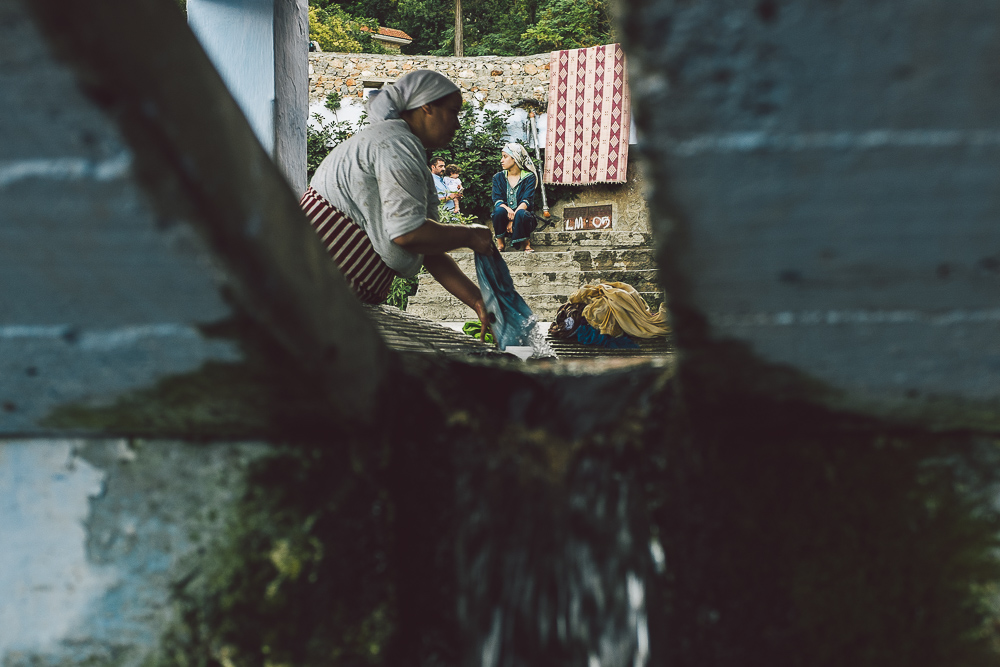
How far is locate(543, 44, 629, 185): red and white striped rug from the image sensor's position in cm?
1144

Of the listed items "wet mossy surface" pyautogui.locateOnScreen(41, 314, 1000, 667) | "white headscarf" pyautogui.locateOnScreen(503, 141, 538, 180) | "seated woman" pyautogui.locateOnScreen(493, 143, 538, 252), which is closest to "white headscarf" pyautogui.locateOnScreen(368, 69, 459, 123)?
"wet mossy surface" pyautogui.locateOnScreen(41, 314, 1000, 667)

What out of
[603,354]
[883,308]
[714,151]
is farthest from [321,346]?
[603,354]

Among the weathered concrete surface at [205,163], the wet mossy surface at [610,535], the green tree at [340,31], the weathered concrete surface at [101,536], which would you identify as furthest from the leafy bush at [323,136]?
the weathered concrete surface at [205,163]

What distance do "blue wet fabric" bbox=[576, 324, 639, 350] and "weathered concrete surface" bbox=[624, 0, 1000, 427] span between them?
15.3 ft

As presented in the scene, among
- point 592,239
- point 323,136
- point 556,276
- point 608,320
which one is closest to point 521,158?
point 592,239

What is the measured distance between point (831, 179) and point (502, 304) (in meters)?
1.89

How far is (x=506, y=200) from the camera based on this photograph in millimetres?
9914

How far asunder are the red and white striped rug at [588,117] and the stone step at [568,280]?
4229mm

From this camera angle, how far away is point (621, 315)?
576 centimetres

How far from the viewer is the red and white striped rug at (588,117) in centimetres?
1144

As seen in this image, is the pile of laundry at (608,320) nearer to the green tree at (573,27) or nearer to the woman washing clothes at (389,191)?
the woman washing clothes at (389,191)

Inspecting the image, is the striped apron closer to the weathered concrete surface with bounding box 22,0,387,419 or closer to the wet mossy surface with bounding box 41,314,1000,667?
the wet mossy surface with bounding box 41,314,1000,667

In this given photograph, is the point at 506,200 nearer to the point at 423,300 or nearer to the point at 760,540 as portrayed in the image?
the point at 423,300

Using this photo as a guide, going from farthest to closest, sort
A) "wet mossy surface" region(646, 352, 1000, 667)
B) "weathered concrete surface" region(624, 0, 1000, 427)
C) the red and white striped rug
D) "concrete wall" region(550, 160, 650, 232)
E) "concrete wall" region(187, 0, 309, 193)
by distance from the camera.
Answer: "concrete wall" region(550, 160, 650, 232), the red and white striped rug, "concrete wall" region(187, 0, 309, 193), "wet mossy surface" region(646, 352, 1000, 667), "weathered concrete surface" region(624, 0, 1000, 427)
